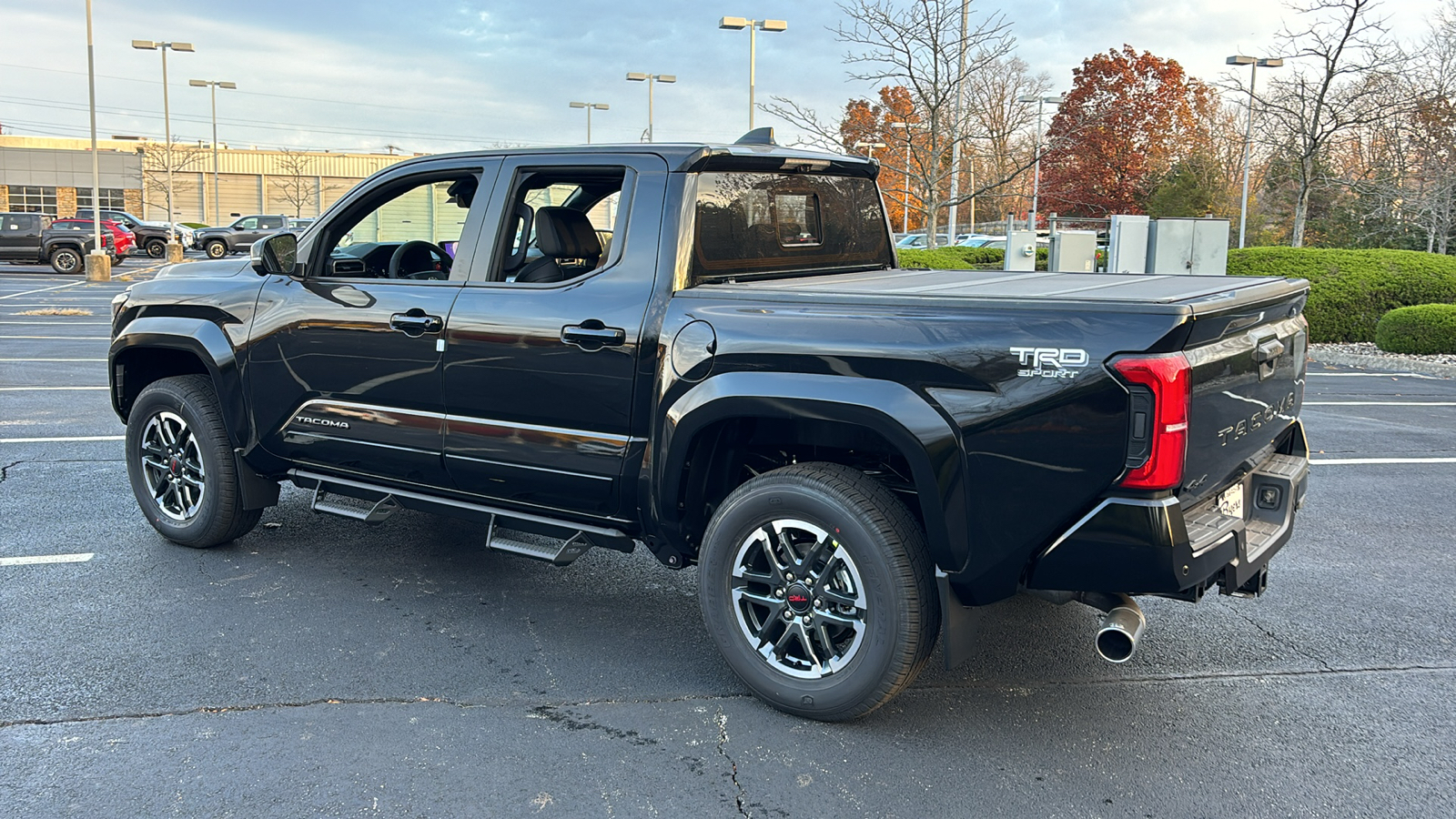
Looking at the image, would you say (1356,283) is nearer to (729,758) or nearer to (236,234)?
(729,758)

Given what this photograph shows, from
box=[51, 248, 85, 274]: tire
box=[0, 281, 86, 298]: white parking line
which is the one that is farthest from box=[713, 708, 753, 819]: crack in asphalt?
box=[51, 248, 85, 274]: tire

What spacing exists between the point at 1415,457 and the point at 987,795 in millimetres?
6415

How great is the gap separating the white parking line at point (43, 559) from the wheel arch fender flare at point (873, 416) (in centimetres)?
326

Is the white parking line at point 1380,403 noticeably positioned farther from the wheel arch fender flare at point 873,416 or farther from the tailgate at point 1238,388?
the wheel arch fender flare at point 873,416

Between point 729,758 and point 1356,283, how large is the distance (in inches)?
606

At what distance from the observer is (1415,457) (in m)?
8.07

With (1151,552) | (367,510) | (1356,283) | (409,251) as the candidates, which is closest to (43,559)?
(367,510)

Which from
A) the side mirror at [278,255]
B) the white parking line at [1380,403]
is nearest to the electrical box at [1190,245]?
the white parking line at [1380,403]

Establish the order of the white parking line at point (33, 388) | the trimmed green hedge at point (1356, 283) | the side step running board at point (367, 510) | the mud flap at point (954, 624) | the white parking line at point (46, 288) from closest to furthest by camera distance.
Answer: the mud flap at point (954, 624), the side step running board at point (367, 510), the white parking line at point (33, 388), the trimmed green hedge at point (1356, 283), the white parking line at point (46, 288)

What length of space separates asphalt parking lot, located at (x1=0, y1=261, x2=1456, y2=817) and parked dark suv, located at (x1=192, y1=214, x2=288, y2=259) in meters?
36.8

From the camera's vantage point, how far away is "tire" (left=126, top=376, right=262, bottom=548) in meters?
5.31

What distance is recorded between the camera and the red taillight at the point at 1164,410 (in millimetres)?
2979

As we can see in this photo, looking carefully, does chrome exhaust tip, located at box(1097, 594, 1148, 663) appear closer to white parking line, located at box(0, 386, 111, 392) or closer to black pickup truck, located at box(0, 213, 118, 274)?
white parking line, located at box(0, 386, 111, 392)

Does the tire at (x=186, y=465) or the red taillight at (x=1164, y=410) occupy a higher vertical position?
the red taillight at (x=1164, y=410)
